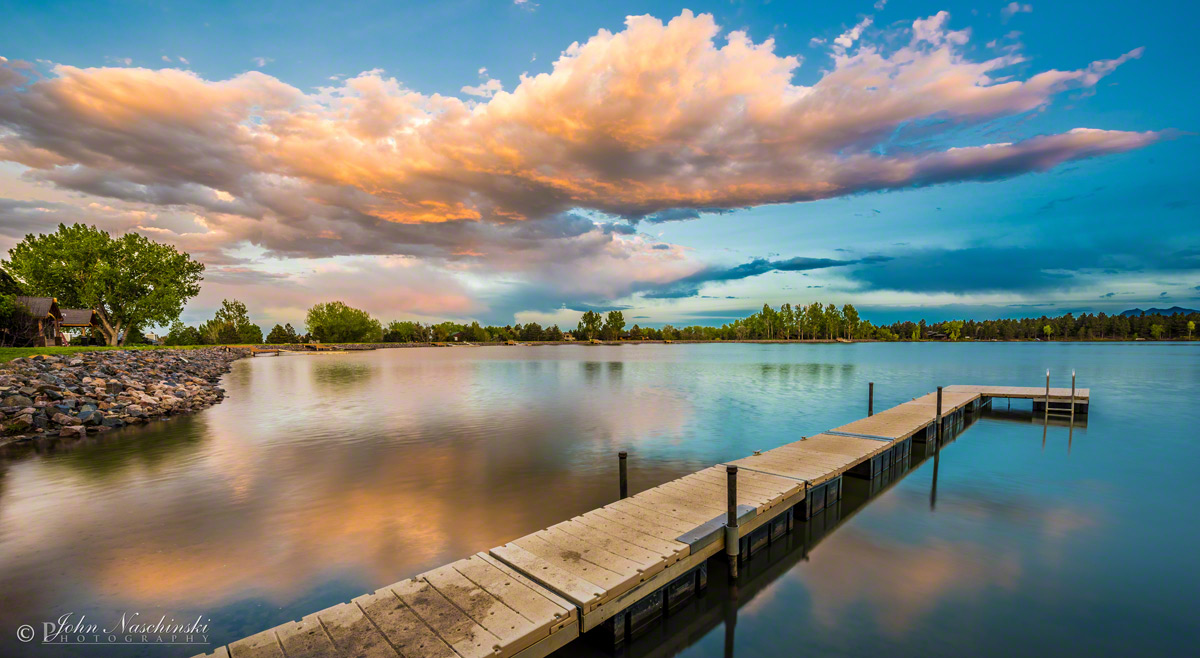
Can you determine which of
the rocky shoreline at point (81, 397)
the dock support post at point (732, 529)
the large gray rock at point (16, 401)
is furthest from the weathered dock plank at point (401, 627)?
the large gray rock at point (16, 401)

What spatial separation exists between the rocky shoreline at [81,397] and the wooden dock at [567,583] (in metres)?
21.4

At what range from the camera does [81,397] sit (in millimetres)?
20812

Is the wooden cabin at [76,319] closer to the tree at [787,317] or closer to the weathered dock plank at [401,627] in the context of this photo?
the weathered dock plank at [401,627]

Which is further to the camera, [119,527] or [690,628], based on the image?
[119,527]

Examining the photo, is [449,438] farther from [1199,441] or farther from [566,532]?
[1199,441]

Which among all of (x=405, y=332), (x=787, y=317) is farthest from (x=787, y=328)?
(x=405, y=332)

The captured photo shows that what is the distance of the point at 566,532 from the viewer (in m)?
7.35

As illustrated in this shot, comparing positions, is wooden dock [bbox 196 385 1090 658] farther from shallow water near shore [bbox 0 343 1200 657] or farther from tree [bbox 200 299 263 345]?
tree [bbox 200 299 263 345]

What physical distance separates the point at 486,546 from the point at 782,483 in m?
6.07

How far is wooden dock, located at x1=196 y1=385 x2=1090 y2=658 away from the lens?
4734 mm

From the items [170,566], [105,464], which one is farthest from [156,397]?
[170,566]

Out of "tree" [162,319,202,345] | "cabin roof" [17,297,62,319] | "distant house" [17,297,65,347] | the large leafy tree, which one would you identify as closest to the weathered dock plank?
"distant house" [17,297,65,347]

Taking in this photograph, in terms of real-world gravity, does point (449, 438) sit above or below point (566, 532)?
below

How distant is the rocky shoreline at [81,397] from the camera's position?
18.0m
